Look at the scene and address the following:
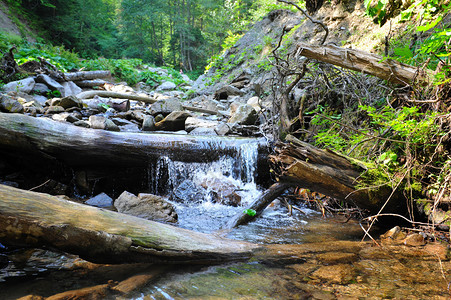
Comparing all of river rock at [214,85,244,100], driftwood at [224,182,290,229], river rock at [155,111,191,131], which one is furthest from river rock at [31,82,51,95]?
driftwood at [224,182,290,229]

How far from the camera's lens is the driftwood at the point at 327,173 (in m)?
3.24

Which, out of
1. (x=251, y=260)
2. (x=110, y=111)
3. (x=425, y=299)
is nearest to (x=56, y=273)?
(x=251, y=260)

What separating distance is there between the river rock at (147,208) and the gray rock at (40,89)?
734 centimetres

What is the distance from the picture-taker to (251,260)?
2.52 meters

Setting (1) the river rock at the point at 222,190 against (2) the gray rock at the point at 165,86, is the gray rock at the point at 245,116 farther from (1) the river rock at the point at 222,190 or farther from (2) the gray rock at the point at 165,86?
(2) the gray rock at the point at 165,86

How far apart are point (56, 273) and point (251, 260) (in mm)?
1626

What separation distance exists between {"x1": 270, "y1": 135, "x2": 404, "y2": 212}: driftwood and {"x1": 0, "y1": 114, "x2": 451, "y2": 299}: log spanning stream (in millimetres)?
542

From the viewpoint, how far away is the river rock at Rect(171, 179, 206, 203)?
507 centimetres

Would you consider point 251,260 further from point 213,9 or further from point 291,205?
point 213,9

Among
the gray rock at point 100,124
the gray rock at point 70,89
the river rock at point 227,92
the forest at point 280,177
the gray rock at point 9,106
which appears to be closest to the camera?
the forest at point 280,177

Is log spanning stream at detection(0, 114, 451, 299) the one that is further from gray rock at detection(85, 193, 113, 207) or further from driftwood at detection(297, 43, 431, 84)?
driftwood at detection(297, 43, 431, 84)

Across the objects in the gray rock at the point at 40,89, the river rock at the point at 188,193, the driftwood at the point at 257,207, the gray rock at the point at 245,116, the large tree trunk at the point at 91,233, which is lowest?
the river rock at the point at 188,193

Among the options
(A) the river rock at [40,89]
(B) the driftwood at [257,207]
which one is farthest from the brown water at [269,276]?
(A) the river rock at [40,89]

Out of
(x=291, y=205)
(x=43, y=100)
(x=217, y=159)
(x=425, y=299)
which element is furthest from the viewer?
(x=43, y=100)
